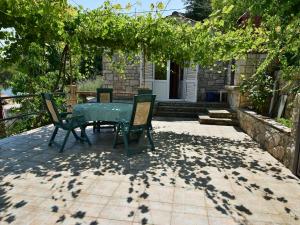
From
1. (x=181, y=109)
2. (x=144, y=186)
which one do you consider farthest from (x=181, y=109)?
(x=144, y=186)

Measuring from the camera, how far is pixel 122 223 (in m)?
2.49

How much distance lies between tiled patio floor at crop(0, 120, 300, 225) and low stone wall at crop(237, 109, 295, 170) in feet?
0.64

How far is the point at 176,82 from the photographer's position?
39.3 feet

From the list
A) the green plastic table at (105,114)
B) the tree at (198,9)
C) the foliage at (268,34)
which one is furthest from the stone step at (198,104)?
the tree at (198,9)

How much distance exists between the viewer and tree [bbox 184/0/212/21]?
762 inches

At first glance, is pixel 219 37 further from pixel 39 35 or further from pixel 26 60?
pixel 26 60

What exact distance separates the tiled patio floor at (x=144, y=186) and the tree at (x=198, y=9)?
16.5 metres

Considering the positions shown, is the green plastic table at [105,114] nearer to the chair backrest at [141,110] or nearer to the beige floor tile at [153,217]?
the chair backrest at [141,110]

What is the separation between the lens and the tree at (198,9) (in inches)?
762

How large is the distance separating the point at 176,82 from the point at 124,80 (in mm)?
2660

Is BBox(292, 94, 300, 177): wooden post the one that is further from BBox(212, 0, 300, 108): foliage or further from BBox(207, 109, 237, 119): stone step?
BBox(207, 109, 237, 119): stone step

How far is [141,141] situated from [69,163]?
1.85 metres

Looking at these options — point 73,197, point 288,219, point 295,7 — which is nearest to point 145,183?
point 73,197

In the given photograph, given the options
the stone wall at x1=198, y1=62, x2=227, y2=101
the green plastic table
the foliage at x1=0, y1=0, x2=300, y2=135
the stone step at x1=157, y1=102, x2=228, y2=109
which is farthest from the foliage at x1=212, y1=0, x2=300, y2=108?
the stone wall at x1=198, y1=62, x2=227, y2=101
